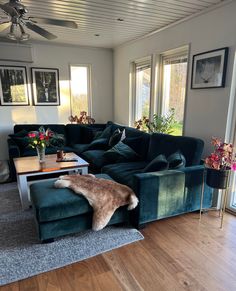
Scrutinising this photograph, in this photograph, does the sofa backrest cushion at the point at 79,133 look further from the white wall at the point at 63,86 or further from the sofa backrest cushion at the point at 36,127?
the white wall at the point at 63,86

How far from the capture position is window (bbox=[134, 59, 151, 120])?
4.36m

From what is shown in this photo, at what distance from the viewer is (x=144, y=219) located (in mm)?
2439

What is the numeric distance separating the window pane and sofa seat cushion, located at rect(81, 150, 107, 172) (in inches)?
50.2

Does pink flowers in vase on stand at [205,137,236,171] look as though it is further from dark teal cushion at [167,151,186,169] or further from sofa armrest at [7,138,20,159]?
sofa armrest at [7,138,20,159]

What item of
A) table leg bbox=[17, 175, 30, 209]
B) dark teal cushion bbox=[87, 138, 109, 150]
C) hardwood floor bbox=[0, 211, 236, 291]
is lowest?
hardwood floor bbox=[0, 211, 236, 291]

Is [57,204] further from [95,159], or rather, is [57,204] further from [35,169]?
[95,159]

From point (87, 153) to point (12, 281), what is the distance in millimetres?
2472

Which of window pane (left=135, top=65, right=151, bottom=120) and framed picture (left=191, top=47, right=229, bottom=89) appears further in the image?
window pane (left=135, top=65, right=151, bottom=120)

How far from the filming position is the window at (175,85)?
355 centimetres

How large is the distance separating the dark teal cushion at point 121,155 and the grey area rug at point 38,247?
1.24m

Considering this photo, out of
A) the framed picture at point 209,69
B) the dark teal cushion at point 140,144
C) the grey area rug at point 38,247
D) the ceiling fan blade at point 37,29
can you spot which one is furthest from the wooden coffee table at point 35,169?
the framed picture at point 209,69

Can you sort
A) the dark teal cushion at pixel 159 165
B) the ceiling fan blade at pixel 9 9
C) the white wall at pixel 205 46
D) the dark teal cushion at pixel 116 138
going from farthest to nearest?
1. the dark teal cushion at pixel 116 138
2. the white wall at pixel 205 46
3. the dark teal cushion at pixel 159 165
4. the ceiling fan blade at pixel 9 9

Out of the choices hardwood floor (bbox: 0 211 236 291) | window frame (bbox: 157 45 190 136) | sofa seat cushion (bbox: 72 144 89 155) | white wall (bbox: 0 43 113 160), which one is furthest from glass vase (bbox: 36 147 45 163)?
window frame (bbox: 157 45 190 136)

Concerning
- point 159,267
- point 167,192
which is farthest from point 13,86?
point 159,267
